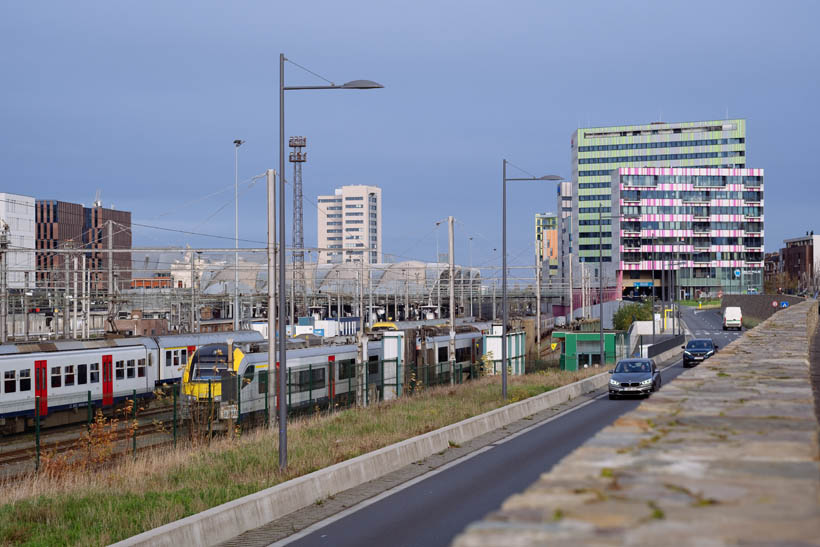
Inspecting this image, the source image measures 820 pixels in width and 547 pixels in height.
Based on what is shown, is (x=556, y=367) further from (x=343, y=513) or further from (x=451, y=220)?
(x=343, y=513)

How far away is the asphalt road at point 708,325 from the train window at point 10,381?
57.0 metres

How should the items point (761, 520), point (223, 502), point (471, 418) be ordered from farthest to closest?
point (471, 418), point (223, 502), point (761, 520)

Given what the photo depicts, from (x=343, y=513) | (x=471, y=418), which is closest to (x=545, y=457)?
(x=471, y=418)

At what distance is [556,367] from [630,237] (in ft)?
315

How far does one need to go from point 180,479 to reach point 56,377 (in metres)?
21.2

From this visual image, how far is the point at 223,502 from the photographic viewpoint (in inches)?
542

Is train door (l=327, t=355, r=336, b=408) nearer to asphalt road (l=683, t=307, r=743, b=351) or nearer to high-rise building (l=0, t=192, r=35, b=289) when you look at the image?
asphalt road (l=683, t=307, r=743, b=351)

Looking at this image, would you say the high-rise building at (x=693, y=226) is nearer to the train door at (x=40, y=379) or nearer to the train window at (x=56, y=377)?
the train window at (x=56, y=377)

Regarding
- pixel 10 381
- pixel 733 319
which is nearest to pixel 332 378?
pixel 10 381

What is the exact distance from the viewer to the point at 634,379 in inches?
1425

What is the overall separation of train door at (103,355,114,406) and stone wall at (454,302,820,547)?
1353 inches

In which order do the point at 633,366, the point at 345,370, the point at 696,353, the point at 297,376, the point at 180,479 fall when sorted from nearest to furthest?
the point at 180,479
the point at 297,376
the point at 345,370
the point at 633,366
the point at 696,353

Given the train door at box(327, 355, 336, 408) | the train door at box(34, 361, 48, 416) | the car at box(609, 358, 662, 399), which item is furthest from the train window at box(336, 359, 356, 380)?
the train door at box(34, 361, 48, 416)

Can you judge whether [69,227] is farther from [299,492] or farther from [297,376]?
[299,492]
